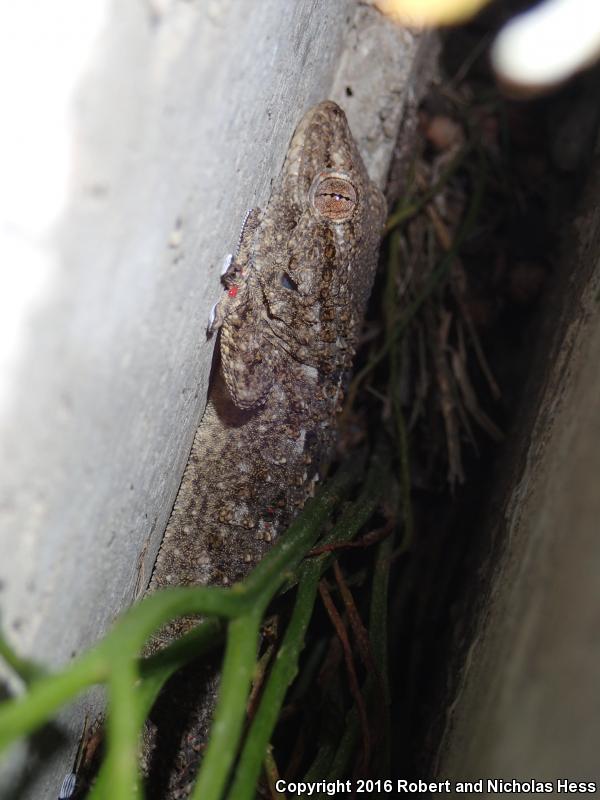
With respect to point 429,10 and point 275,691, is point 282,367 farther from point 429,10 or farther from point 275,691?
point 429,10

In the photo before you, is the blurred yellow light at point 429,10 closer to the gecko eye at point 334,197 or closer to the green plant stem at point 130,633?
the gecko eye at point 334,197

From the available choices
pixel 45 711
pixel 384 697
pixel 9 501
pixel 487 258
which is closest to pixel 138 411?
pixel 9 501

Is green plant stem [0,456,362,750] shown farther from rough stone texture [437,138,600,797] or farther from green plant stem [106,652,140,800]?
rough stone texture [437,138,600,797]

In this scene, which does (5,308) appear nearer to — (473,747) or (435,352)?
(473,747)

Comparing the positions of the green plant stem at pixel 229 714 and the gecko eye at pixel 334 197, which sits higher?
the gecko eye at pixel 334 197

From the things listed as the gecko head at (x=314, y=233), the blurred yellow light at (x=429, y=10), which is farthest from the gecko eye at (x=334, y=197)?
the blurred yellow light at (x=429, y=10)
